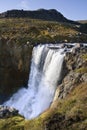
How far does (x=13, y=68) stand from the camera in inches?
2436

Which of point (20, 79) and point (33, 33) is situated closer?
point (20, 79)

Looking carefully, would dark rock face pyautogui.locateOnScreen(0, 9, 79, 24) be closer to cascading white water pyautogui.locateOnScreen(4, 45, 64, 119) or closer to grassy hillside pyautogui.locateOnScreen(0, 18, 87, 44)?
grassy hillside pyautogui.locateOnScreen(0, 18, 87, 44)

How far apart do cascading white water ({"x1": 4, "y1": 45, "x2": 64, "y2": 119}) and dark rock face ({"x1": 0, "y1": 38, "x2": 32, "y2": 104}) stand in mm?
1499

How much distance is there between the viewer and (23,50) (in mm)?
62500

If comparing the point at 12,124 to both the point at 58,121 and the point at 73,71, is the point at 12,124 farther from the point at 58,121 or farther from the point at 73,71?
the point at 73,71

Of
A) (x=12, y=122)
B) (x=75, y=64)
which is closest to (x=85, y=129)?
(x=12, y=122)

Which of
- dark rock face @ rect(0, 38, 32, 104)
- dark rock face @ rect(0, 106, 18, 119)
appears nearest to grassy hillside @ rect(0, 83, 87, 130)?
dark rock face @ rect(0, 106, 18, 119)

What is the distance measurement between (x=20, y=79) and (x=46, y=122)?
41.2m

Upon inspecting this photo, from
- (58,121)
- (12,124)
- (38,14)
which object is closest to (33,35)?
(38,14)

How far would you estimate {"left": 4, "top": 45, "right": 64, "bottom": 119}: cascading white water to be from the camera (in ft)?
161

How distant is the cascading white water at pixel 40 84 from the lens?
49.0m

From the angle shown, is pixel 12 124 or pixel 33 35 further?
pixel 33 35

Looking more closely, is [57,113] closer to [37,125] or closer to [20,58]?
[37,125]

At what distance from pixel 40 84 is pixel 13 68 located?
9409 millimetres
